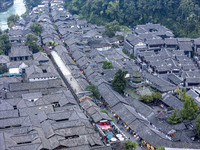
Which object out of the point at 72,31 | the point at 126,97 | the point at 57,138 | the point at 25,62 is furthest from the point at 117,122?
the point at 72,31

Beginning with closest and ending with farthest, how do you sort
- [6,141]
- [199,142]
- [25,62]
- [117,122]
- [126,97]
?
[6,141] < [199,142] < [117,122] < [126,97] < [25,62]

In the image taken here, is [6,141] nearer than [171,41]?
Yes

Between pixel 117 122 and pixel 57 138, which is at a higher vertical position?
pixel 57 138

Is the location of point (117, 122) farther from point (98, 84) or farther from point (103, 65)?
point (103, 65)

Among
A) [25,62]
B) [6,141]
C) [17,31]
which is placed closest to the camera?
[6,141]

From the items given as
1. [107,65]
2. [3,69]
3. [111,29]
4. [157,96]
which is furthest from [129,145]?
[111,29]
